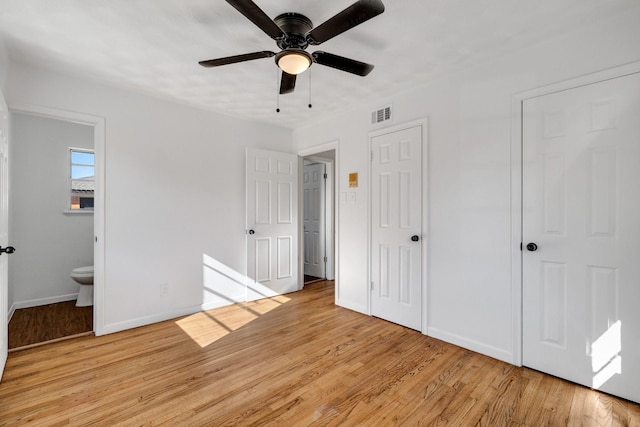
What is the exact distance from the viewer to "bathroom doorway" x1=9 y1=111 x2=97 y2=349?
11.8 feet

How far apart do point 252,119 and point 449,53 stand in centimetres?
252

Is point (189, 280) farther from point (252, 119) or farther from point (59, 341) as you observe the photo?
point (252, 119)

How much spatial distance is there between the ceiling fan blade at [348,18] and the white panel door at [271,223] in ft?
7.83

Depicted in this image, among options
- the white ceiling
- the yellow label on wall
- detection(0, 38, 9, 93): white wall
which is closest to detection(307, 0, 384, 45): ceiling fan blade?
Answer: the white ceiling

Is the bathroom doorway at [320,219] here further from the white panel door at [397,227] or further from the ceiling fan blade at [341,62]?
the ceiling fan blade at [341,62]

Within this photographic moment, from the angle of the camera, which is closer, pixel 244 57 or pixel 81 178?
pixel 244 57

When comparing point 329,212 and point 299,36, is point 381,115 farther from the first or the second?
point 329,212

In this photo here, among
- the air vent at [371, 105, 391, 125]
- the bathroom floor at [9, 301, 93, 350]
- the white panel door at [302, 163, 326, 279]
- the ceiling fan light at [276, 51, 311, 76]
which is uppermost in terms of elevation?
the air vent at [371, 105, 391, 125]

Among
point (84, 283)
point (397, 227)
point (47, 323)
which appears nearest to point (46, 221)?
point (84, 283)

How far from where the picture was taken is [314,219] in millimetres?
5398

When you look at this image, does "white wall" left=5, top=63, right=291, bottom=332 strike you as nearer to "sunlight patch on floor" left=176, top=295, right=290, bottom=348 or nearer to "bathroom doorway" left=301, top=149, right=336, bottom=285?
"sunlight patch on floor" left=176, top=295, right=290, bottom=348

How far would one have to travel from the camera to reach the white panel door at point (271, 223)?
13.0ft

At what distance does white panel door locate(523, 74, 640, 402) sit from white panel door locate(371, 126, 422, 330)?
0.93m

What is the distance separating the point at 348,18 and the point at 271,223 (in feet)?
9.72
